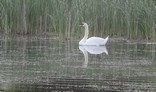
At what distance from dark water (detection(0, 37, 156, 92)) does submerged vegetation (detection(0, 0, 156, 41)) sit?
13.7 ft

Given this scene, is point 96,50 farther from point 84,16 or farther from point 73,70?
point 73,70

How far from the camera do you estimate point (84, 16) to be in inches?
857

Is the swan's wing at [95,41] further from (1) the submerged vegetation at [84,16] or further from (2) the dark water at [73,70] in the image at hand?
(2) the dark water at [73,70]

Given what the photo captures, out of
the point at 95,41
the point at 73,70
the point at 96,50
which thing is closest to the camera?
the point at 73,70

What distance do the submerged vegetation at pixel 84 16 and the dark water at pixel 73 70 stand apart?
4174 mm

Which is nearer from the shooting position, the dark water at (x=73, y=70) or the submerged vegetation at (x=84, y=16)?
the dark water at (x=73, y=70)

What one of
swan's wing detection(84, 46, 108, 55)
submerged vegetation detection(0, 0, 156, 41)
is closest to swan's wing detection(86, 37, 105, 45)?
swan's wing detection(84, 46, 108, 55)

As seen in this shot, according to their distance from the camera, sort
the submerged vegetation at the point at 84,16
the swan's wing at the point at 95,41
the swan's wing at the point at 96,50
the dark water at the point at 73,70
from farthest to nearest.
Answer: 1. the submerged vegetation at the point at 84,16
2. the swan's wing at the point at 95,41
3. the swan's wing at the point at 96,50
4. the dark water at the point at 73,70

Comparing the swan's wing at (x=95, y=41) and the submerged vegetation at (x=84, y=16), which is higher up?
the submerged vegetation at (x=84, y=16)

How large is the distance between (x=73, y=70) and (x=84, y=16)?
34.5ft

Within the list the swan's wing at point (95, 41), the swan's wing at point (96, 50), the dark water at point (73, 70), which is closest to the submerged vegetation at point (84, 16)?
the swan's wing at point (95, 41)

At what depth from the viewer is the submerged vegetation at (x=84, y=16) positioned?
2080cm

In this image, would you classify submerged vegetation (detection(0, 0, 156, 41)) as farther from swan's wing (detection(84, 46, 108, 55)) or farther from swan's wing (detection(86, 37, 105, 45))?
swan's wing (detection(84, 46, 108, 55))

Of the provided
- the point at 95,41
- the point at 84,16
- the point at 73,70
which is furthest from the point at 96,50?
the point at 73,70
